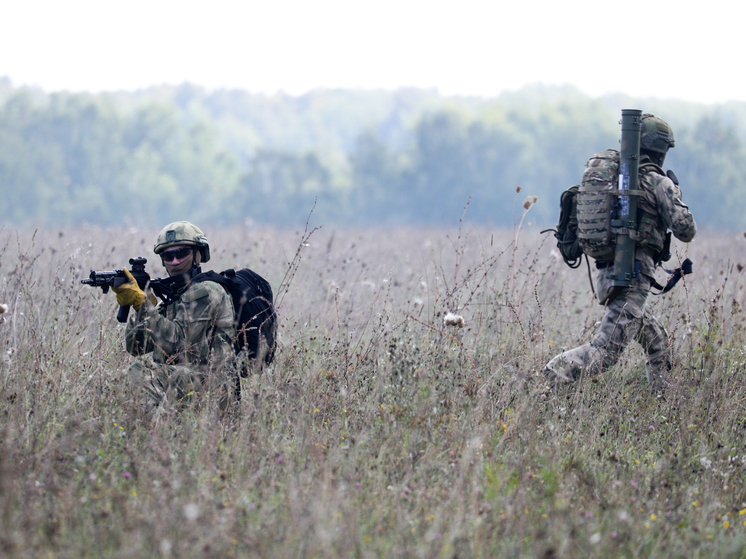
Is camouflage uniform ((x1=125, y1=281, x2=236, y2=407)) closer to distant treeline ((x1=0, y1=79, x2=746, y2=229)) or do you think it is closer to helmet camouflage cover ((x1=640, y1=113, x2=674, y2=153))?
helmet camouflage cover ((x1=640, y1=113, x2=674, y2=153))

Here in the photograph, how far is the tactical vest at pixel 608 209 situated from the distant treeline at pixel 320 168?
43.2 m

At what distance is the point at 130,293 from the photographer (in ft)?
12.2

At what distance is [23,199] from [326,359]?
50.6 metres

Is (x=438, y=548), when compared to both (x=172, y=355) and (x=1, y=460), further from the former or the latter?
(x=172, y=355)

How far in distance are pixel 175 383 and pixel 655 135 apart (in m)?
3.36

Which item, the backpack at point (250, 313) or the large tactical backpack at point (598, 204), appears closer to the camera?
the backpack at point (250, 313)

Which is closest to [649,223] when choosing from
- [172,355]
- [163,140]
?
[172,355]

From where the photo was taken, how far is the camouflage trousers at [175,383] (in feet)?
12.5

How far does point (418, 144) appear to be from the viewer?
2146 inches

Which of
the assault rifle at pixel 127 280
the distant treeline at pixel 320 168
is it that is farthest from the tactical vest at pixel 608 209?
the distant treeline at pixel 320 168

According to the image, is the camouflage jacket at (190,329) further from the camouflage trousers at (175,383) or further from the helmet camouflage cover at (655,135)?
the helmet camouflage cover at (655,135)

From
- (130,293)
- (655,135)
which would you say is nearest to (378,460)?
(130,293)

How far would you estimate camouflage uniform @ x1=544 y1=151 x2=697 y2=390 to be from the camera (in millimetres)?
4438

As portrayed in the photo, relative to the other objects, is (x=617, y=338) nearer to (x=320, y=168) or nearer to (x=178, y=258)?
(x=178, y=258)
